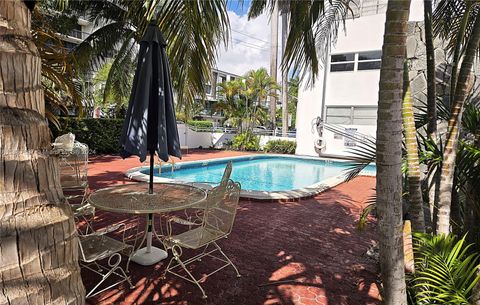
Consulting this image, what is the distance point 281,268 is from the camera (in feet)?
12.9

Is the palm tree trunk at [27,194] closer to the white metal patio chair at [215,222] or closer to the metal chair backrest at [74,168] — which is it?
the white metal patio chair at [215,222]

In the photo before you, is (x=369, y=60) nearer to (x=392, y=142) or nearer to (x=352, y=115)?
(x=352, y=115)

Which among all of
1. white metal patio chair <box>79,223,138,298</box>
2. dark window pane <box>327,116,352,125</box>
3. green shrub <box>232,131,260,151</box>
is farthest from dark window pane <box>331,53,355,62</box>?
white metal patio chair <box>79,223,138,298</box>

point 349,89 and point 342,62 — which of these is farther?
point 342,62

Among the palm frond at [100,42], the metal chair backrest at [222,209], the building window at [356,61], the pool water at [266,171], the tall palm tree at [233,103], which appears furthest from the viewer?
the tall palm tree at [233,103]

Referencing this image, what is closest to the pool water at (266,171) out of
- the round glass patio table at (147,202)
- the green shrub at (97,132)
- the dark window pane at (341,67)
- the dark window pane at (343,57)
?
the green shrub at (97,132)

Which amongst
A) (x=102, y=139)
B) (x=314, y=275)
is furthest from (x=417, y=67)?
(x=102, y=139)

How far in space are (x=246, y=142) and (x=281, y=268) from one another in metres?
16.6

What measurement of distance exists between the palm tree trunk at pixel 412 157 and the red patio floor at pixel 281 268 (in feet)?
3.29

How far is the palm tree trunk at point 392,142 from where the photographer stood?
2.03 m

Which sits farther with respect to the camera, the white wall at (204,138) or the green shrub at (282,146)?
the white wall at (204,138)

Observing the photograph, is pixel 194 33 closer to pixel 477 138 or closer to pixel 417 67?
pixel 477 138

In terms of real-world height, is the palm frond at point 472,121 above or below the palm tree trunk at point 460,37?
below

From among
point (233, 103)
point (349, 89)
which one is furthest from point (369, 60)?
point (233, 103)
